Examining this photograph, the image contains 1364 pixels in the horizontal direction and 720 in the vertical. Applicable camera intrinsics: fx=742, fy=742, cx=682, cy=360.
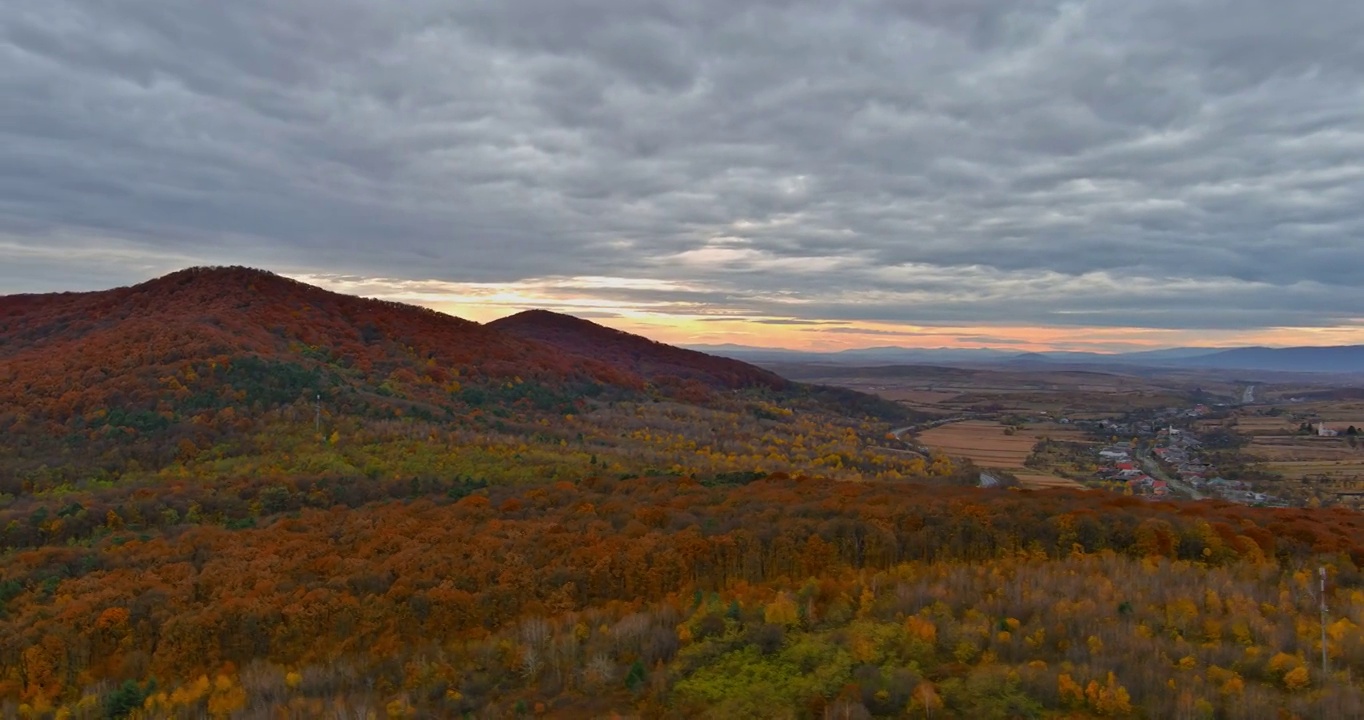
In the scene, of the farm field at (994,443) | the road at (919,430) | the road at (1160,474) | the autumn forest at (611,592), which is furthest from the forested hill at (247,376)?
the road at (1160,474)

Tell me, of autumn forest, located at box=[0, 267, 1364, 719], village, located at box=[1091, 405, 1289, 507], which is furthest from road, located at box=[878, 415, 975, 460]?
autumn forest, located at box=[0, 267, 1364, 719]

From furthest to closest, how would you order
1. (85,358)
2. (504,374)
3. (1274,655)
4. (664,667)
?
1. (504,374)
2. (85,358)
3. (664,667)
4. (1274,655)

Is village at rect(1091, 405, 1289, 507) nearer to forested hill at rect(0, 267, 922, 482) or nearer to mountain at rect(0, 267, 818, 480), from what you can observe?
forested hill at rect(0, 267, 922, 482)

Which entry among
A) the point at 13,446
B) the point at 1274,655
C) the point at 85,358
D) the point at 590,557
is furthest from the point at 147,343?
the point at 1274,655

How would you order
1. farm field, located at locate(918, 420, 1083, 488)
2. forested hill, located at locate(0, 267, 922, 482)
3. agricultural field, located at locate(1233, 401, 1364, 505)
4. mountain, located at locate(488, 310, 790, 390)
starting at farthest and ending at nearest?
mountain, located at locate(488, 310, 790, 390) < farm field, located at locate(918, 420, 1083, 488) < agricultural field, located at locate(1233, 401, 1364, 505) < forested hill, located at locate(0, 267, 922, 482)

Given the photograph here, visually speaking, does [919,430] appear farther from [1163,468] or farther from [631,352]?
[631,352]

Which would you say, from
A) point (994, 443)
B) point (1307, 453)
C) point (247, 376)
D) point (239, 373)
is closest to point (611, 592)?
point (247, 376)

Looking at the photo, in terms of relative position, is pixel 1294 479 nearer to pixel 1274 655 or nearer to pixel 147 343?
pixel 1274 655
